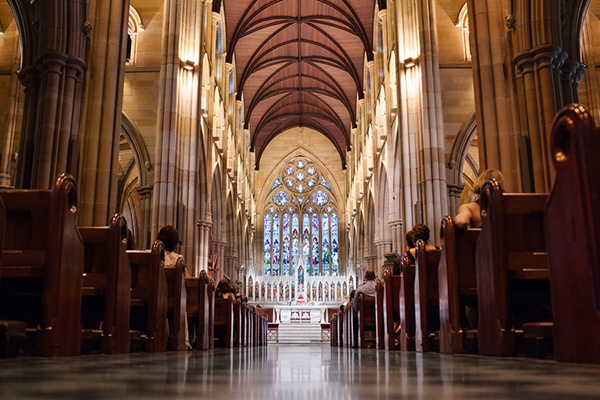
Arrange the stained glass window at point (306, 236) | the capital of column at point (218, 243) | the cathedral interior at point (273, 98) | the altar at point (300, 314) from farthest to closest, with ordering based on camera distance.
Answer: the stained glass window at point (306, 236) → the altar at point (300, 314) → the capital of column at point (218, 243) → the cathedral interior at point (273, 98)

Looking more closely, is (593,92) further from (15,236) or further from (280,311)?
(280,311)

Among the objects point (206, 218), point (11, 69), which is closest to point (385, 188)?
point (206, 218)

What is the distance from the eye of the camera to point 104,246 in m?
4.70

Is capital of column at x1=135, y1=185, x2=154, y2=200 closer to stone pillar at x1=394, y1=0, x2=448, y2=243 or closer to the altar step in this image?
stone pillar at x1=394, y1=0, x2=448, y2=243

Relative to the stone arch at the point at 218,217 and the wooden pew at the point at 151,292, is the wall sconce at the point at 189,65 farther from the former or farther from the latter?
the wooden pew at the point at 151,292

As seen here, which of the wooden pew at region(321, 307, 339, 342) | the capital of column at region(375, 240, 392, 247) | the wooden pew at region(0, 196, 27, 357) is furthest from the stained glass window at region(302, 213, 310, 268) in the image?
the wooden pew at region(0, 196, 27, 357)

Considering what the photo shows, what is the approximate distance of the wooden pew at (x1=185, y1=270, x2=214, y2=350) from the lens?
747 centimetres

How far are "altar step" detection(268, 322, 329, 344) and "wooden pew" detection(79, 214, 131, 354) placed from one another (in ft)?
57.1

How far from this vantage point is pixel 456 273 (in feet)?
14.9

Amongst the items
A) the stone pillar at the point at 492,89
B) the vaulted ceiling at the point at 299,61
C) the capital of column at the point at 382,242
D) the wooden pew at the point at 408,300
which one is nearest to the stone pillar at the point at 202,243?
the capital of column at the point at 382,242

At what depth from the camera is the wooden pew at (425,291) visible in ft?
18.0

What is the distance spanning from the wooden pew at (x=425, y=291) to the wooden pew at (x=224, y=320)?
14.9ft

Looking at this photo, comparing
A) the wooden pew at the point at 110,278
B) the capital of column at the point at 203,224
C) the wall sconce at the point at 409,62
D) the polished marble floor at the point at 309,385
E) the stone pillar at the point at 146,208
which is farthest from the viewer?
the capital of column at the point at 203,224

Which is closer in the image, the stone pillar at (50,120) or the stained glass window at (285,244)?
the stone pillar at (50,120)
